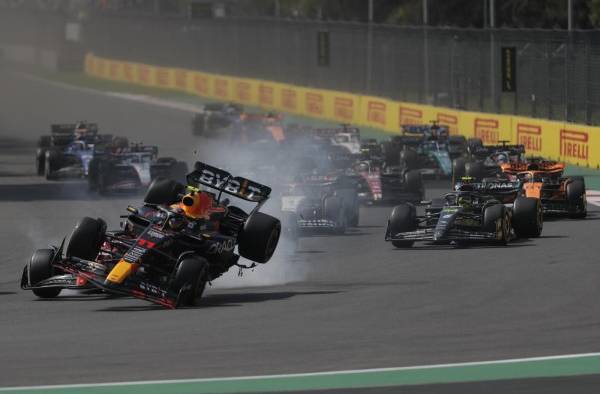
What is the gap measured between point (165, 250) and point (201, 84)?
64471 millimetres

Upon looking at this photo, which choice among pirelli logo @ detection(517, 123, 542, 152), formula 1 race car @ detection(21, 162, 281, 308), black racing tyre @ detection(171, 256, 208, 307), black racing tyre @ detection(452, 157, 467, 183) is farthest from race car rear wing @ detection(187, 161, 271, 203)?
pirelli logo @ detection(517, 123, 542, 152)

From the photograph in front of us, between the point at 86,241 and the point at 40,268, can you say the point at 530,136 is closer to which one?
the point at 86,241

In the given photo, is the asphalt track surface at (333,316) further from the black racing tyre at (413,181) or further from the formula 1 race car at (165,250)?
the black racing tyre at (413,181)

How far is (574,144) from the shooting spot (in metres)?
42.2

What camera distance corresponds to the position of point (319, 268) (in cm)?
2364

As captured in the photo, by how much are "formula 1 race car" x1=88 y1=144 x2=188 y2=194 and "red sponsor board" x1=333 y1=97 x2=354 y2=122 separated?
80.9 feet

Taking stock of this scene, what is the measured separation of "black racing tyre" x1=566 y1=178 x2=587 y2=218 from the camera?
96.7ft

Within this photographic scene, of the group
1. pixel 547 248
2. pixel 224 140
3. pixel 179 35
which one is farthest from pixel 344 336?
pixel 179 35

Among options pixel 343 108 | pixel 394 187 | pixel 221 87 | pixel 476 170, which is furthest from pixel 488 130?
pixel 221 87

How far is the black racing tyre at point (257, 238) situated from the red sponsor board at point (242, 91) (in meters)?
56.1

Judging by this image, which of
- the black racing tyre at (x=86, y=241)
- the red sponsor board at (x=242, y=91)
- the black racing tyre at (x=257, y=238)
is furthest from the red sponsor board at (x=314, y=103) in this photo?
the black racing tyre at (x=86, y=241)

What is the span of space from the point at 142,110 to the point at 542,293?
53430 millimetres

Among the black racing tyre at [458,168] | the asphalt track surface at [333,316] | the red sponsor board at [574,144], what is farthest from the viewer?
the red sponsor board at [574,144]

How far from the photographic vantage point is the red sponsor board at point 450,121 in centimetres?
5184
